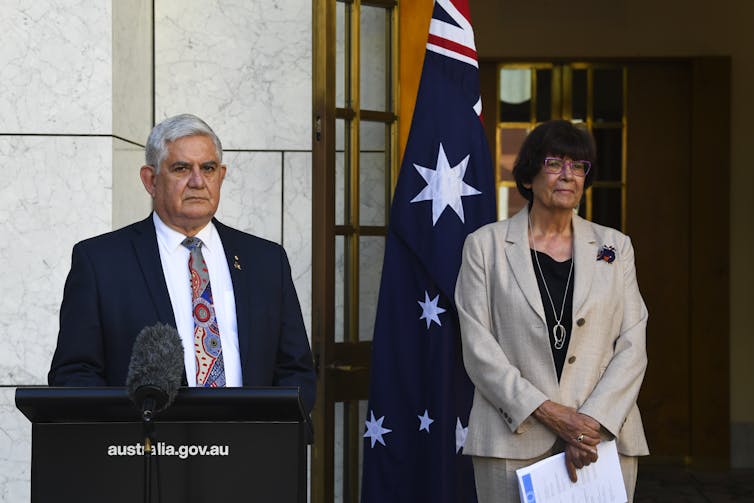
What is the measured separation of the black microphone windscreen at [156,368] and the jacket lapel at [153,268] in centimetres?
62

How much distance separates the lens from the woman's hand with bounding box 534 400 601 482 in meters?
3.18

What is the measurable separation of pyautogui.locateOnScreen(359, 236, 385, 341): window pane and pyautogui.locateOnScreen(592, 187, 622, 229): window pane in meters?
3.86

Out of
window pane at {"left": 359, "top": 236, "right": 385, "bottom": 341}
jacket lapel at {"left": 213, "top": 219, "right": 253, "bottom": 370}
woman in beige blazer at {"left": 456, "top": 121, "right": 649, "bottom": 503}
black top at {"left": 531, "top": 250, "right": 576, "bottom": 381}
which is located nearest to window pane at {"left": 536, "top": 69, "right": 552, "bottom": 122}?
window pane at {"left": 359, "top": 236, "right": 385, "bottom": 341}

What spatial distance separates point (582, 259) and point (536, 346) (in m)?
0.31

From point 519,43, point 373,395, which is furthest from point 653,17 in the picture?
point 373,395

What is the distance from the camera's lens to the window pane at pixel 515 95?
26.8 feet

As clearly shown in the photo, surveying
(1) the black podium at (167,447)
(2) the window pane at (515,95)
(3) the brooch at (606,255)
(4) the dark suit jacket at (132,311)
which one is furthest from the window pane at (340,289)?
(2) the window pane at (515,95)

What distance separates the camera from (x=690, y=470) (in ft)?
25.9

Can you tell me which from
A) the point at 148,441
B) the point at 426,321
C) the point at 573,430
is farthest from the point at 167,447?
the point at 426,321

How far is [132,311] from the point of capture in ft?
8.56

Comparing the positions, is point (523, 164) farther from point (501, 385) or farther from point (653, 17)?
point (653, 17)

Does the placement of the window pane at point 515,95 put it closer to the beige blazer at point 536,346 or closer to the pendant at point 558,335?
the beige blazer at point 536,346

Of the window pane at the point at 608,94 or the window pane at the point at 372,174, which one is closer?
the window pane at the point at 372,174

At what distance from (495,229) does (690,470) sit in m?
5.03
